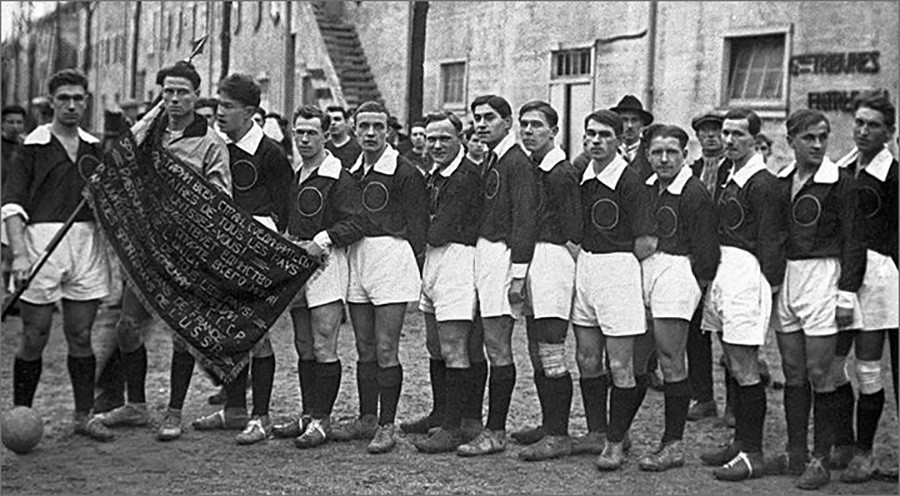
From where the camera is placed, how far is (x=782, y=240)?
5.56 m

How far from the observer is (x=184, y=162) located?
6117mm

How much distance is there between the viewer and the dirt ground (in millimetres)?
5422

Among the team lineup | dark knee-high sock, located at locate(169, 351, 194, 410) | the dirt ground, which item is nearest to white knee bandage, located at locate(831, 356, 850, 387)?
the team lineup

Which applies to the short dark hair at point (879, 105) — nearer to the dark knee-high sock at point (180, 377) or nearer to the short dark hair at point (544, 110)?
the short dark hair at point (544, 110)

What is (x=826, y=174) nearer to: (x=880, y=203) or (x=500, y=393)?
(x=880, y=203)

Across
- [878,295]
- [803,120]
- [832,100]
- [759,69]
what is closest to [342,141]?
[803,120]

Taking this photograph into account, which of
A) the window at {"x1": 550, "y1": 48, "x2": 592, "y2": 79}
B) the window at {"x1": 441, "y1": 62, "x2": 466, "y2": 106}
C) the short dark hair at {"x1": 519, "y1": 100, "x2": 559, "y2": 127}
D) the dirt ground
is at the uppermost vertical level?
the window at {"x1": 550, "y1": 48, "x2": 592, "y2": 79}

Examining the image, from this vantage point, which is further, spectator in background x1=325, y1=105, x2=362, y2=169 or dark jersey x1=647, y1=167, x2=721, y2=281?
spectator in background x1=325, y1=105, x2=362, y2=169

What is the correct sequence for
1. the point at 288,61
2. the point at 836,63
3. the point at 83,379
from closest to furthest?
the point at 83,379 → the point at 288,61 → the point at 836,63

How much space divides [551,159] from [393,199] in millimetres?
844

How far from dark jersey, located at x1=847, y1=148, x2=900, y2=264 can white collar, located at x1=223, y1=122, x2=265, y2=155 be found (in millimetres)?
3069

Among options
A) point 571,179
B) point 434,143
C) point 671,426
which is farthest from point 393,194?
point 671,426

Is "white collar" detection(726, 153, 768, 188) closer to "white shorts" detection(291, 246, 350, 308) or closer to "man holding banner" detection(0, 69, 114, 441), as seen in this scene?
"white shorts" detection(291, 246, 350, 308)

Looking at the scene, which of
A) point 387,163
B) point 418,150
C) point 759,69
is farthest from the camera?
point 759,69
